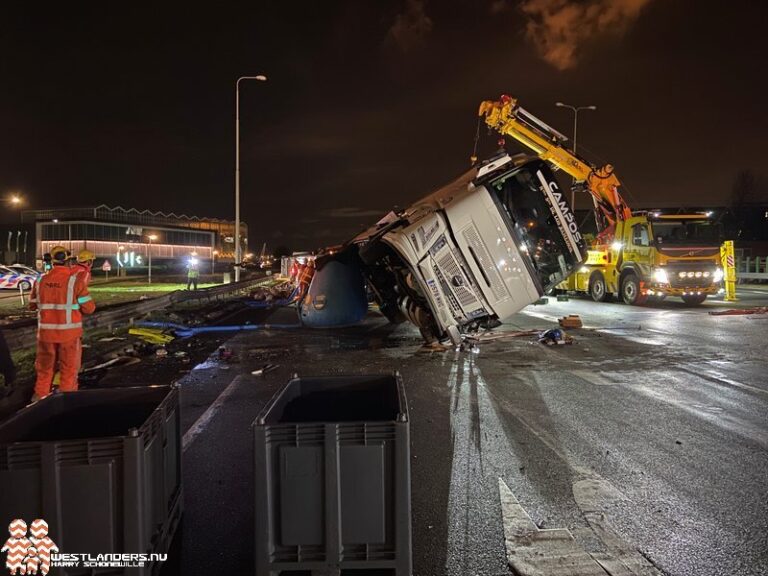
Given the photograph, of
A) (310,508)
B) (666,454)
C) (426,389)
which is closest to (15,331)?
(426,389)

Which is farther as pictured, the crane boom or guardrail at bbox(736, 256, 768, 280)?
guardrail at bbox(736, 256, 768, 280)

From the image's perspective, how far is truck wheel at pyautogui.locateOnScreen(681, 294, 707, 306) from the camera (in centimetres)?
1722

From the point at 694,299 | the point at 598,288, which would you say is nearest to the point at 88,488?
the point at 694,299

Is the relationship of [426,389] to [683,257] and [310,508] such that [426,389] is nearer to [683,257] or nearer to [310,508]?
[310,508]

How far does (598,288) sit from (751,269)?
22.3 meters

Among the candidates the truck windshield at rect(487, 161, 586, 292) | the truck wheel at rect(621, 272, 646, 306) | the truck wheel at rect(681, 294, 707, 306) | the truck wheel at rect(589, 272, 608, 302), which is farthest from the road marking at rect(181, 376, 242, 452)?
the truck wheel at rect(589, 272, 608, 302)

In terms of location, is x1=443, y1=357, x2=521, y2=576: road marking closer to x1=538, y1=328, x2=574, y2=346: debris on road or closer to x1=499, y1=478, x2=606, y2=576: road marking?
x1=499, y1=478, x2=606, y2=576: road marking

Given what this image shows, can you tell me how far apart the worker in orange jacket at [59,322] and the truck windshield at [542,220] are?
19.6 ft

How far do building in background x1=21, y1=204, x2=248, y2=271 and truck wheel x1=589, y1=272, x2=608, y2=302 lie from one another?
2922cm

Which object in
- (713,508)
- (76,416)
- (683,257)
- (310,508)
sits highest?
(683,257)

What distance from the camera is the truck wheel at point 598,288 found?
19500 millimetres

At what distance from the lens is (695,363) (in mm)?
8859

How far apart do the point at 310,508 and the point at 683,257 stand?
16.8m

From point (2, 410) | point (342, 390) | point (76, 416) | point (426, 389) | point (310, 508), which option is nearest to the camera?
point (310, 508)
